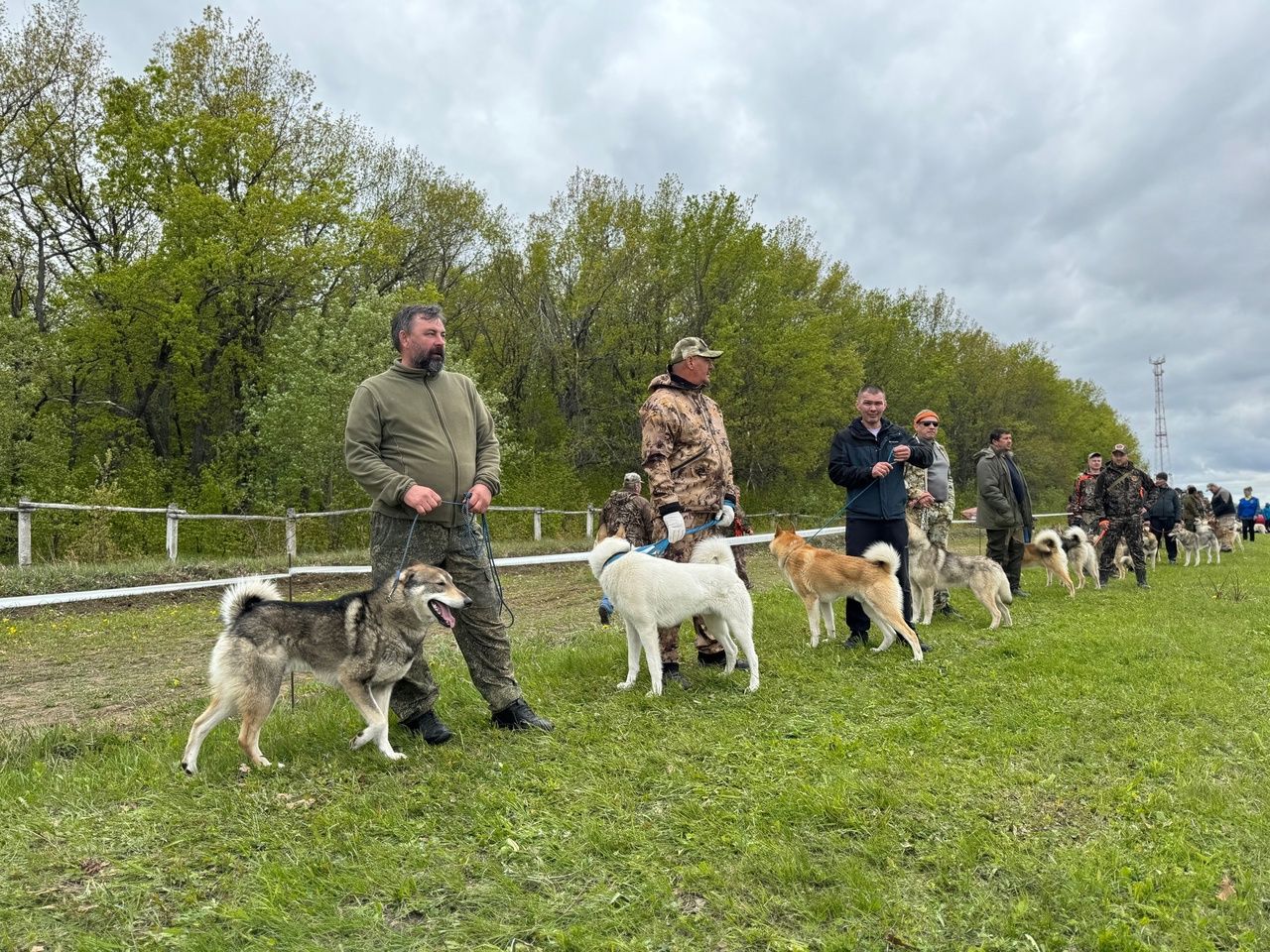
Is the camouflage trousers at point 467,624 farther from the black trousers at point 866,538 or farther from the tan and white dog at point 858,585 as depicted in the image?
the black trousers at point 866,538

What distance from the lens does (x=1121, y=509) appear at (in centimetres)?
1216

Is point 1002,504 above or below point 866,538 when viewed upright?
above

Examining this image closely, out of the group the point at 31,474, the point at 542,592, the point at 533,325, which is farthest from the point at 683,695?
the point at 533,325

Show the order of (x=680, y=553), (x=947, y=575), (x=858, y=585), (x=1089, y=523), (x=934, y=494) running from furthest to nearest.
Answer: (x=1089, y=523), (x=934, y=494), (x=947, y=575), (x=858, y=585), (x=680, y=553)

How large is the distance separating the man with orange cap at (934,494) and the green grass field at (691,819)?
314cm

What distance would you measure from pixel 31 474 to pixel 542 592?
1529 cm

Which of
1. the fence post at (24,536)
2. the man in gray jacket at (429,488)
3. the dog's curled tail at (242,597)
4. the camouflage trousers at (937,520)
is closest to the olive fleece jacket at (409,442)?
the man in gray jacket at (429,488)

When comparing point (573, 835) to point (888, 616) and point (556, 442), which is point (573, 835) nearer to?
point (888, 616)

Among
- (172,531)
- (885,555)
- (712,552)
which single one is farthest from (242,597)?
(172,531)

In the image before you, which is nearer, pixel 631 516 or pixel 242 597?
pixel 242 597

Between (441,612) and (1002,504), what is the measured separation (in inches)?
325

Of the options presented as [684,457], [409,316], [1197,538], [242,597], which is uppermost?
[409,316]

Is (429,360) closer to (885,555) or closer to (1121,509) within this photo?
(885,555)

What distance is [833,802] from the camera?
334 centimetres
